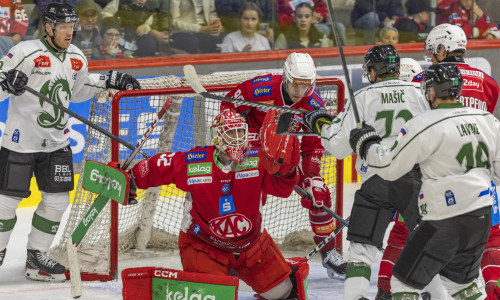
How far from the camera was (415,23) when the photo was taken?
7895 mm

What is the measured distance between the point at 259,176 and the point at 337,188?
1542 millimetres

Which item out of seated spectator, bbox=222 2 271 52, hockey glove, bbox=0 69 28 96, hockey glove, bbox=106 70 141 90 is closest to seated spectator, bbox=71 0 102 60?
seated spectator, bbox=222 2 271 52

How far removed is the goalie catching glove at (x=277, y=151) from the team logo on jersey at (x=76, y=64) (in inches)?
56.3

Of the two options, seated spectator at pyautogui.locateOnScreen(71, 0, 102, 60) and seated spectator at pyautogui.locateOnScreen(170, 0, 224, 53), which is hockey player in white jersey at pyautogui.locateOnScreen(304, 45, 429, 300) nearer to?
seated spectator at pyautogui.locateOnScreen(71, 0, 102, 60)

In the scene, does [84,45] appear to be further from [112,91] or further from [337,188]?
[337,188]

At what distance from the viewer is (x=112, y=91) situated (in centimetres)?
510

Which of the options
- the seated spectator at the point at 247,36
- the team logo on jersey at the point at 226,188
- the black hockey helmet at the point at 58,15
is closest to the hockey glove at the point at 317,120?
the team logo on jersey at the point at 226,188

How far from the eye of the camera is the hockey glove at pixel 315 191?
15.1 ft

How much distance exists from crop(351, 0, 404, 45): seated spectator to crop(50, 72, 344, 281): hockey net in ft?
6.20

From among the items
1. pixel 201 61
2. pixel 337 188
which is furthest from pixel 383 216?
pixel 201 61

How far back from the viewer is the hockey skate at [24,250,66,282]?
488 cm

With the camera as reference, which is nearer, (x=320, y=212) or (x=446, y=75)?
(x=446, y=75)

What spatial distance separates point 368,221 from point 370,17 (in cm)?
392

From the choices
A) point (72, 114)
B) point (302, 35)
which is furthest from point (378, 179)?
point (302, 35)
